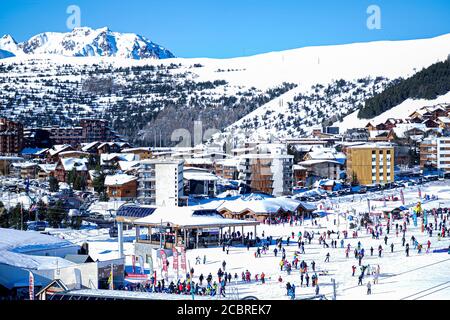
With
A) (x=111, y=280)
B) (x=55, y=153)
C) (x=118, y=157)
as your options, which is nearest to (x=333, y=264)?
(x=111, y=280)

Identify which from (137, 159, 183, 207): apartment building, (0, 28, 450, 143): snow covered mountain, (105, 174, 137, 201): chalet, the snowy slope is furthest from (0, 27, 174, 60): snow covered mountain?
(137, 159, 183, 207): apartment building

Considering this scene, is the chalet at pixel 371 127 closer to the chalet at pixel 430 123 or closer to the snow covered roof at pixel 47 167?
the chalet at pixel 430 123

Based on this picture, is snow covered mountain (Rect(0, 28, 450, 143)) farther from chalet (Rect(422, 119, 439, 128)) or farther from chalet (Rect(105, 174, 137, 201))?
chalet (Rect(105, 174, 137, 201))

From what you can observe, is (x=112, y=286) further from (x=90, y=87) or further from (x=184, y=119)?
(x=90, y=87)
